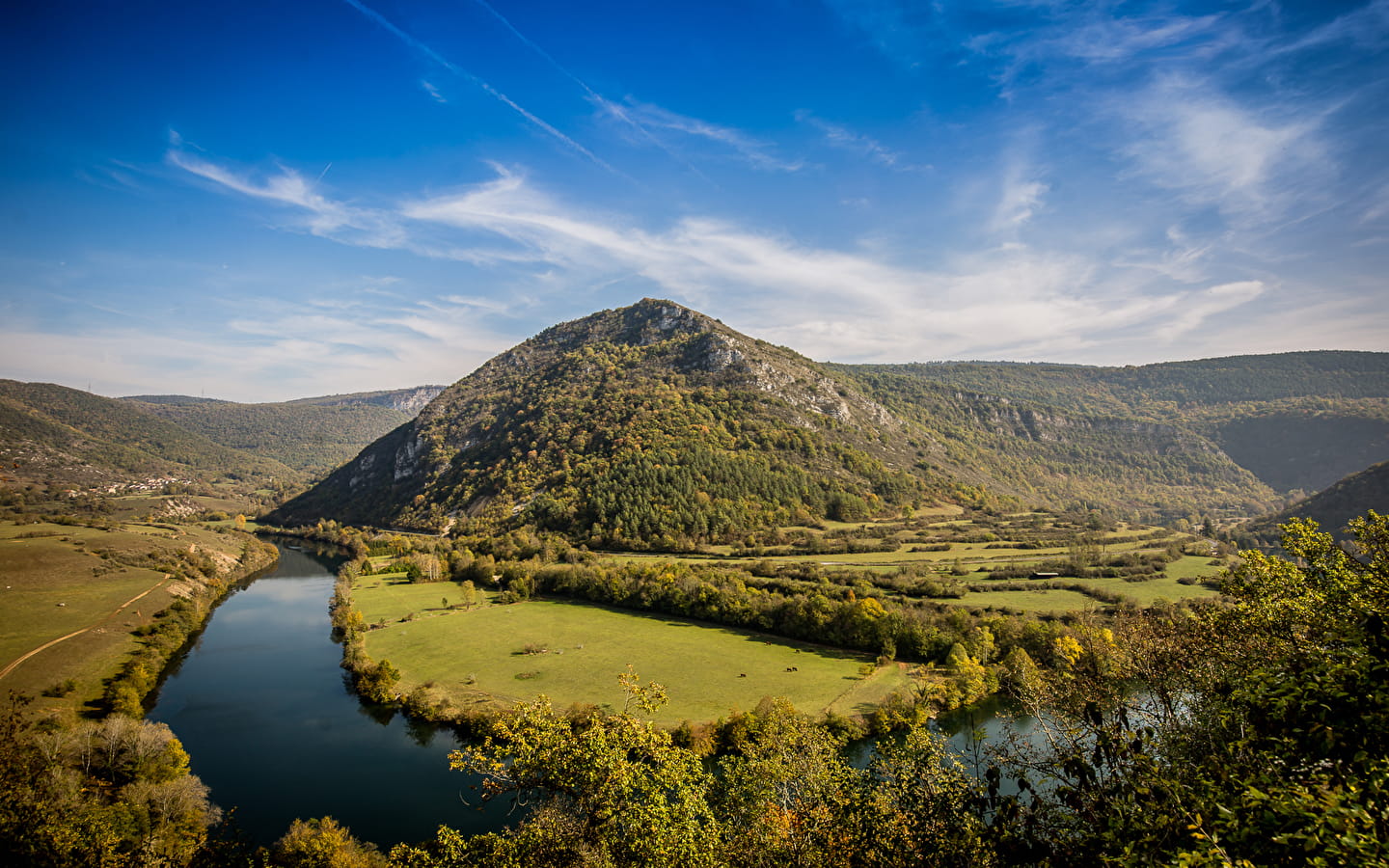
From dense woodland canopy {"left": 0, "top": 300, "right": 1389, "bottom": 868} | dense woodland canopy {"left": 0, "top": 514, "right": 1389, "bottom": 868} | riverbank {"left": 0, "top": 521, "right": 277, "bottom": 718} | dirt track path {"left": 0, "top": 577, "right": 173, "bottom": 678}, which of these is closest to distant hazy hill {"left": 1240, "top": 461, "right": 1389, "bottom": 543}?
dense woodland canopy {"left": 0, "top": 300, "right": 1389, "bottom": 868}

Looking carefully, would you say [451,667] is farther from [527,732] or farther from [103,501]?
[103,501]

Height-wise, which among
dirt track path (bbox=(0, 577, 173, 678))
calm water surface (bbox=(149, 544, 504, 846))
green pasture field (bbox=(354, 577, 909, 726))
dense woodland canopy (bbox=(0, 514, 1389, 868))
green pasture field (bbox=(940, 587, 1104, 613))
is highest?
dense woodland canopy (bbox=(0, 514, 1389, 868))

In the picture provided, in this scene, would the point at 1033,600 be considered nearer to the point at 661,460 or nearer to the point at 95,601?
the point at 661,460

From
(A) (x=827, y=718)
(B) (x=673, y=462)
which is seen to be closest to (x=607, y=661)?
(A) (x=827, y=718)

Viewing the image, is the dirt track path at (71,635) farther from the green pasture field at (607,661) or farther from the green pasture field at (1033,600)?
the green pasture field at (1033,600)

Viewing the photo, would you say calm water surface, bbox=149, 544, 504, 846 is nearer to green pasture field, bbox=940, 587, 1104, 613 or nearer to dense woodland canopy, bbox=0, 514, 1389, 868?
dense woodland canopy, bbox=0, 514, 1389, 868

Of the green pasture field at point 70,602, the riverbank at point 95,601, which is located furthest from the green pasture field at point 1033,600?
the green pasture field at point 70,602
